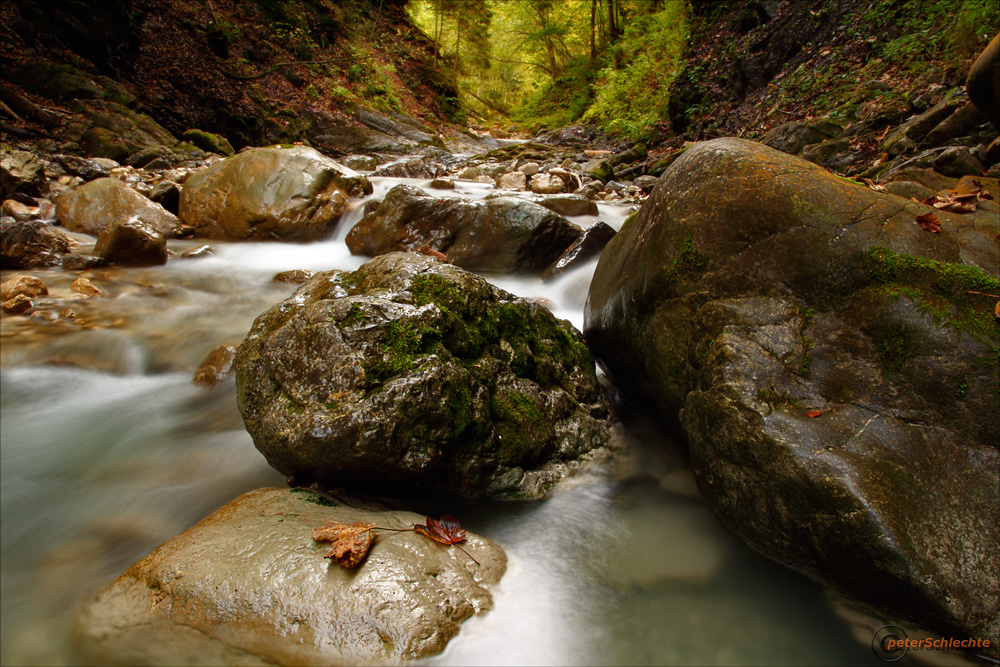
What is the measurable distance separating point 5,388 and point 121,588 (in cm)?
360

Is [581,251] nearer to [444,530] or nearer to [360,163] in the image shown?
[444,530]

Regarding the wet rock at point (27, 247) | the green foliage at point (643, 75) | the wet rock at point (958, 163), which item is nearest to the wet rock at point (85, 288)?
the wet rock at point (27, 247)

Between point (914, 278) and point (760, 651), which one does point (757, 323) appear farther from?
point (760, 651)

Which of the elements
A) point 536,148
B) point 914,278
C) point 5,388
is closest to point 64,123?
point 5,388

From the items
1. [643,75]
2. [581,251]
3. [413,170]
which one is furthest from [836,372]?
[643,75]

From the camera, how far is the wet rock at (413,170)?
47.1ft

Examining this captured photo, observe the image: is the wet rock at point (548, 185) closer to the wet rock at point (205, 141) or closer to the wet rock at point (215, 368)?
the wet rock at point (215, 368)

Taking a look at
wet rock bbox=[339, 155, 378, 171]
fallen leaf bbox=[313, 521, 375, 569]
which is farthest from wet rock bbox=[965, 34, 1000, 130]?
wet rock bbox=[339, 155, 378, 171]

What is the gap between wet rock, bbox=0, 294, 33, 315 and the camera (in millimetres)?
5258

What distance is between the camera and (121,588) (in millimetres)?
2076

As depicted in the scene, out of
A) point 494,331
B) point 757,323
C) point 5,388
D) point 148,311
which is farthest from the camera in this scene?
point 148,311

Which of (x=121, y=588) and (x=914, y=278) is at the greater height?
(x=914, y=278)

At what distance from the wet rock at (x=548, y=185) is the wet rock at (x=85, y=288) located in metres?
8.61

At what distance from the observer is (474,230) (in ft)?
22.6
